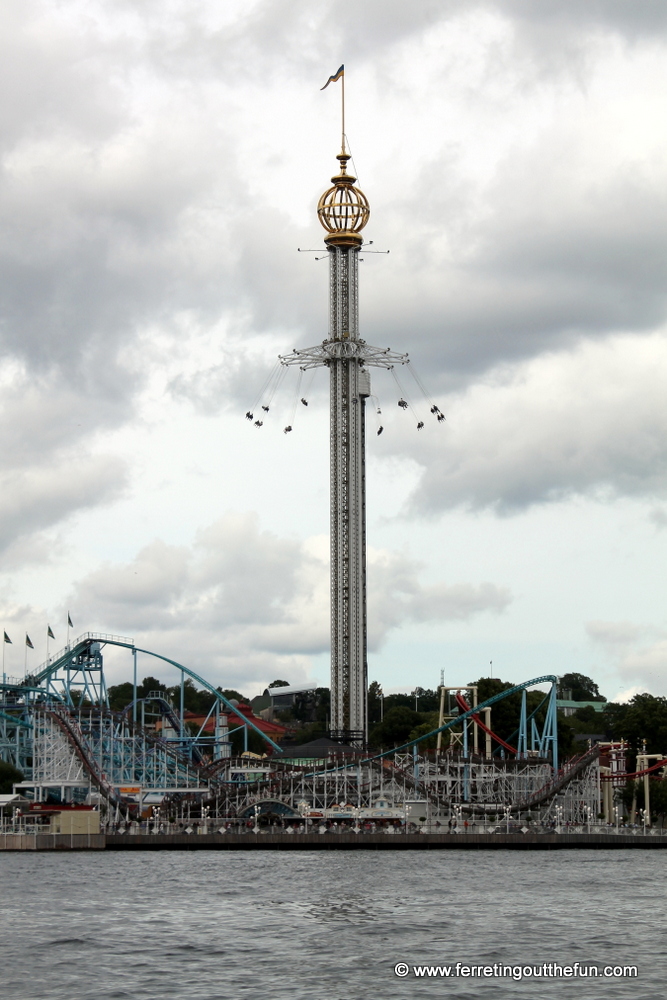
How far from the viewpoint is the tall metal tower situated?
143250 mm

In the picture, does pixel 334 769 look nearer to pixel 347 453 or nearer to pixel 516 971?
pixel 347 453

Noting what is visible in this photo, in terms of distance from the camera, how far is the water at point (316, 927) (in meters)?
44.6

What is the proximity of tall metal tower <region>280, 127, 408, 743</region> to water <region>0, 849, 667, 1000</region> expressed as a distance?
190 feet

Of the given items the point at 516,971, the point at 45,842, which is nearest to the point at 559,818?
the point at 45,842

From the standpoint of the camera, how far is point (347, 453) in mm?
147500

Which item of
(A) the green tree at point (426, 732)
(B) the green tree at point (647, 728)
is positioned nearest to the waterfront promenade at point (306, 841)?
(B) the green tree at point (647, 728)

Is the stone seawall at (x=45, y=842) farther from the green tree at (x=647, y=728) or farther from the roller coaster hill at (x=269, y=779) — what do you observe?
A: the green tree at (x=647, y=728)

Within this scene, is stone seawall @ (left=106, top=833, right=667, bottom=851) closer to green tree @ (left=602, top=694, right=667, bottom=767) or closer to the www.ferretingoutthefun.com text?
green tree @ (left=602, top=694, right=667, bottom=767)

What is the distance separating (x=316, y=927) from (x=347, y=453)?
93938 millimetres

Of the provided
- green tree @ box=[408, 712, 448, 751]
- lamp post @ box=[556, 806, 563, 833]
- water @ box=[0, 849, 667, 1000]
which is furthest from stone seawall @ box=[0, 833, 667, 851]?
green tree @ box=[408, 712, 448, 751]

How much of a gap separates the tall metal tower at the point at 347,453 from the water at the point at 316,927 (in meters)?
57.9

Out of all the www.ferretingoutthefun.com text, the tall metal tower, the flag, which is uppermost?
the flag

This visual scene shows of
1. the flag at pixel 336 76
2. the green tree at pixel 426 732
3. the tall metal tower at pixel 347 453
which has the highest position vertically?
the flag at pixel 336 76

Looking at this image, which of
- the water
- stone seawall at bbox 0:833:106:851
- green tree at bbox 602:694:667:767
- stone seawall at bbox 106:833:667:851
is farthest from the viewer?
green tree at bbox 602:694:667:767
